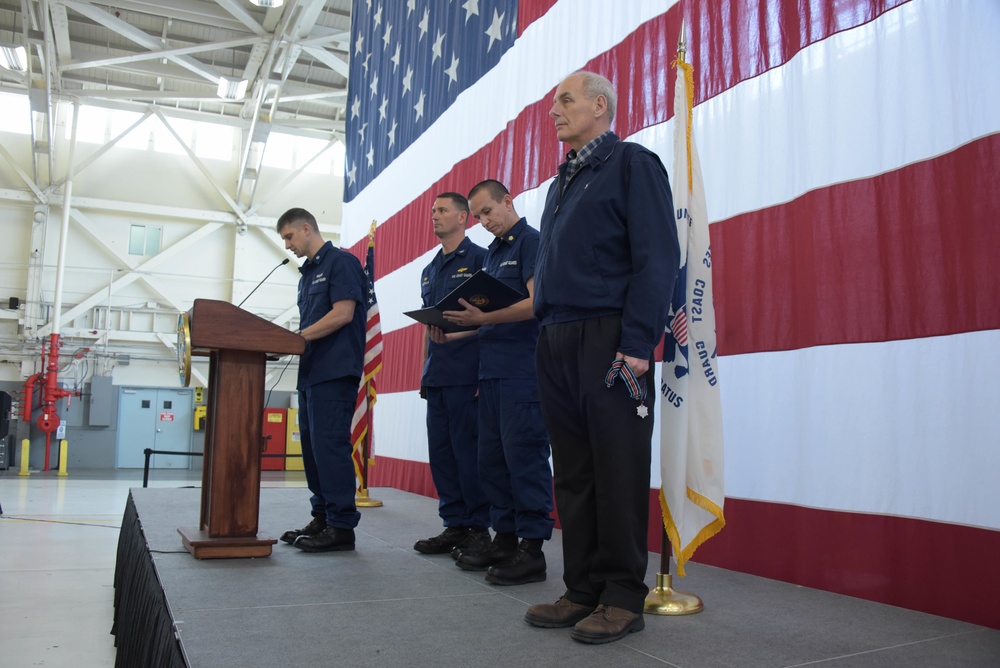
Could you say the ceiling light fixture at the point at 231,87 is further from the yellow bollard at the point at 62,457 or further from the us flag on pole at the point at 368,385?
the us flag on pole at the point at 368,385

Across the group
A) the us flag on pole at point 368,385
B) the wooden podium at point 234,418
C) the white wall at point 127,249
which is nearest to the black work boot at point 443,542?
the wooden podium at point 234,418

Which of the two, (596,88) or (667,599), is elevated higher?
(596,88)

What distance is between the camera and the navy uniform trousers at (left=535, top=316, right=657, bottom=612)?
63.5 inches

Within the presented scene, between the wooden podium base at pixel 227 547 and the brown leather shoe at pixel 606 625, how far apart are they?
1.26 m

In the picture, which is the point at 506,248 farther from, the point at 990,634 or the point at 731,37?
the point at 990,634

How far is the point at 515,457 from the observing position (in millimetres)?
2232

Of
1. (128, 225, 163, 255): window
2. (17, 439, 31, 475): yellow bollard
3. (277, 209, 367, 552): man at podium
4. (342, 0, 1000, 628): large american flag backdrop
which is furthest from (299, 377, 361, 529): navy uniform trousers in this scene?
(128, 225, 163, 255): window

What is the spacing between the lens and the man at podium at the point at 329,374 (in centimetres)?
265

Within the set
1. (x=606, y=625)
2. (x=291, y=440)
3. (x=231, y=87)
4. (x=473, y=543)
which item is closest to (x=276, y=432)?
(x=291, y=440)

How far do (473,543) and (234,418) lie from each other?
34.0 inches

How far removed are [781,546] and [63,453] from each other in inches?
468

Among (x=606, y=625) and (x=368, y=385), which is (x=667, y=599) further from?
(x=368, y=385)

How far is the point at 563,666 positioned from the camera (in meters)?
1.35

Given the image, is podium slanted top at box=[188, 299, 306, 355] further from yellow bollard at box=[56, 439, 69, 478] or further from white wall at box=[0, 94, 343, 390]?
white wall at box=[0, 94, 343, 390]
